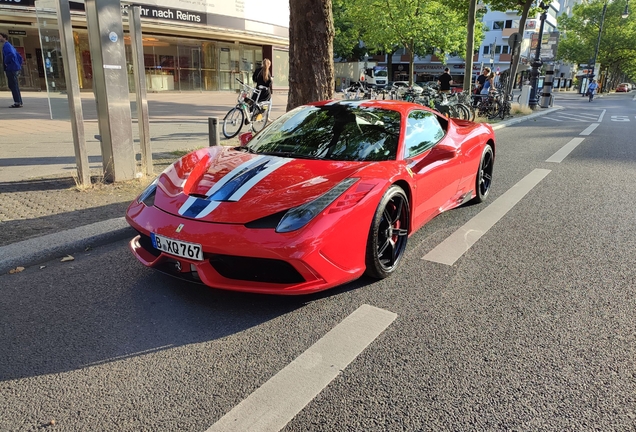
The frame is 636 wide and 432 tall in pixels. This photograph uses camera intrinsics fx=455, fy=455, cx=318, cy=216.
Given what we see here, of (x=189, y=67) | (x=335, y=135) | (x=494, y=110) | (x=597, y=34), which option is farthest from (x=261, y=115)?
(x=597, y=34)

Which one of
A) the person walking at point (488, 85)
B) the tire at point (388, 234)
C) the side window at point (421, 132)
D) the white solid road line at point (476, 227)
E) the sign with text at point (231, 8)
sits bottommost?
the white solid road line at point (476, 227)

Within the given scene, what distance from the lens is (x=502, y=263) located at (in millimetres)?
3805

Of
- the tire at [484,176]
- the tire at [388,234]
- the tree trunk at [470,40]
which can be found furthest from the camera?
the tree trunk at [470,40]

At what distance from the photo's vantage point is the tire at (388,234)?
10.4 feet

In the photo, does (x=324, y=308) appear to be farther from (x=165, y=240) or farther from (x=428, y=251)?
(x=428, y=251)

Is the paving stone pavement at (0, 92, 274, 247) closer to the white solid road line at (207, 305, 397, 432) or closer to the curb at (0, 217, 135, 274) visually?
the curb at (0, 217, 135, 274)

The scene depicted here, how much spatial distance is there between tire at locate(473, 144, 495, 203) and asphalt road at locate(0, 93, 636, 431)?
4.41ft

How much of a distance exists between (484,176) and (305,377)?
4218mm

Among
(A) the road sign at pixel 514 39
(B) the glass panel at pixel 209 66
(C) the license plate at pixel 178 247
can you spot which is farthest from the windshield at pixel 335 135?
(B) the glass panel at pixel 209 66

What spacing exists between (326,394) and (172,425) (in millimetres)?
706

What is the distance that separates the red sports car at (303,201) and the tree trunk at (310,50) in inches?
121

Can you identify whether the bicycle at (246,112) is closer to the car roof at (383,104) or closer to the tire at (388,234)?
the car roof at (383,104)

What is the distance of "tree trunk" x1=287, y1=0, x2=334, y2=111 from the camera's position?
274 inches

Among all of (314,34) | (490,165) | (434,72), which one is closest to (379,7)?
(314,34)
